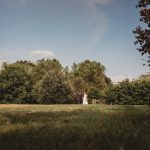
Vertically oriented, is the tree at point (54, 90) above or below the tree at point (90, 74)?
below

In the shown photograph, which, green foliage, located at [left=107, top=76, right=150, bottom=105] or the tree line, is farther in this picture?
the tree line

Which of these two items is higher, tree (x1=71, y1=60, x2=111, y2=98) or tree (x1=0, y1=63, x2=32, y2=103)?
tree (x1=71, y1=60, x2=111, y2=98)

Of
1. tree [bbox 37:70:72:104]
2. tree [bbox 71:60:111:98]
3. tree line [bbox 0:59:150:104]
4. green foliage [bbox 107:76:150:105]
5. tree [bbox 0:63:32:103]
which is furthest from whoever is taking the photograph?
tree [bbox 71:60:111:98]

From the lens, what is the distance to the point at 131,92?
1978 inches

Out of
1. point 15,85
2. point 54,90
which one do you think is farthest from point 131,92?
point 15,85

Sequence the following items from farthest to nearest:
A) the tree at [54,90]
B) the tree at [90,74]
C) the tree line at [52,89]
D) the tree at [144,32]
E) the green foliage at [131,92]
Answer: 1. the tree at [90,74]
2. the tree at [54,90]
3. the tree line at [52,89]
4. the green foliage at [131,92]
5. the tree at [144,32]

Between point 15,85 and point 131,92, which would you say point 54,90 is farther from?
point 131,92

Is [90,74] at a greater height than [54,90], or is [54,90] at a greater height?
[90,74]

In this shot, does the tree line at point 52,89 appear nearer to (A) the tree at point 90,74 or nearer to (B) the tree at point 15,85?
(B) the tree at point 15,85

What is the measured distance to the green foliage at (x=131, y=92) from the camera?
160ft

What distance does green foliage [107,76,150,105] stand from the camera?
160 feet

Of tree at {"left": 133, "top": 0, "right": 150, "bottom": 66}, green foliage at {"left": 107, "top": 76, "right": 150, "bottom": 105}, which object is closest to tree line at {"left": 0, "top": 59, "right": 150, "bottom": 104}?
green foliage at {"left": 107, "top": 76, "right": 150, "bottom": 105}

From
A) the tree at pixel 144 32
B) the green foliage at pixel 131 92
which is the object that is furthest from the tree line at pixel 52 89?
the tree at pixel 144 32

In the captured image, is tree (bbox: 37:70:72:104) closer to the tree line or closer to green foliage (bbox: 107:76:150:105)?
the tree line
